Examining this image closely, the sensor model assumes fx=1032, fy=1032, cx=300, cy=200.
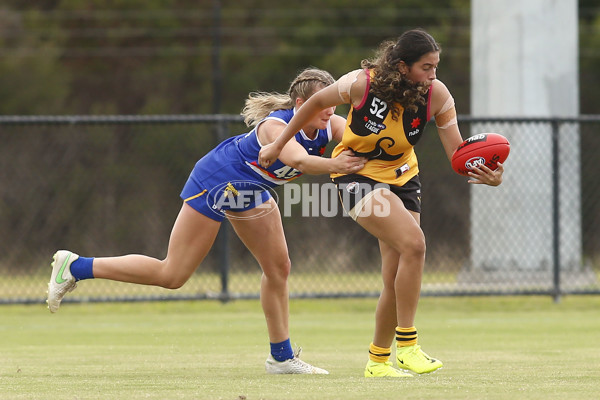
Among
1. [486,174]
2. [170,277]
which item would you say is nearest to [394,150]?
[486,174]

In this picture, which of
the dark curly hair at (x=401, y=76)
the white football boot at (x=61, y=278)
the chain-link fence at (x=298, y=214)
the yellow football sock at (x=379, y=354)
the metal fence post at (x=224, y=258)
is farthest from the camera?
the chain-link fence at (x=298, y=214)

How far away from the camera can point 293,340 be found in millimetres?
8719

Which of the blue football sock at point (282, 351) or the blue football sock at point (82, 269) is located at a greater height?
the blue football sock at point (82, 269)

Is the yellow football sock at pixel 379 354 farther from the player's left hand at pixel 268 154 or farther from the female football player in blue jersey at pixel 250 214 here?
the player's left hand at pixel 268 154

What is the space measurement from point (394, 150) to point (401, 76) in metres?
0.45

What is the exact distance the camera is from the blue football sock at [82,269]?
6.53 meters

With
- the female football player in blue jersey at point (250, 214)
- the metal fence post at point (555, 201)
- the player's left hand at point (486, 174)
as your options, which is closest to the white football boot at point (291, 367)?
the female football player in blue jersey at point (250, 214)

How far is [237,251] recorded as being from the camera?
16875 millimetres

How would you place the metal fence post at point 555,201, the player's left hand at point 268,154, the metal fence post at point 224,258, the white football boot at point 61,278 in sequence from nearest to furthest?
the player's left hand at point 268,154
the white football boot at point 61,278
the metal fence post at point 224,258
the metal fence post at point 555,201

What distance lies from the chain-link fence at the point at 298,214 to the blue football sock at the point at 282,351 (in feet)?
12.0

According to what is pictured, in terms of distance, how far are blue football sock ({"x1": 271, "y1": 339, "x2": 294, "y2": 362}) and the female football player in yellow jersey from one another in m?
0.56

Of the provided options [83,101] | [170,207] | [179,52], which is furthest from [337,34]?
[170,207]

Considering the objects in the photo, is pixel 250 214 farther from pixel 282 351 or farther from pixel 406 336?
pixel 406 336

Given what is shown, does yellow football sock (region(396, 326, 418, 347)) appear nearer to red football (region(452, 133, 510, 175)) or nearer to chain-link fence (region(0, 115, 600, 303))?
red football (region(452, 133, 510, 175))
